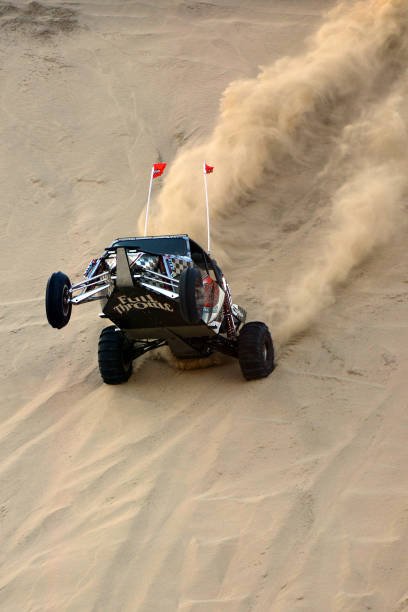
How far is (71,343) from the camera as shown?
42.1 feet

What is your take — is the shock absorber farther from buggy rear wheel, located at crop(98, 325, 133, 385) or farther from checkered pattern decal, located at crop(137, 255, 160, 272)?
checkered pattern decal, located at crop(137, 255, 160, 272)

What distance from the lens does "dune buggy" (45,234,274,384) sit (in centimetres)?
916

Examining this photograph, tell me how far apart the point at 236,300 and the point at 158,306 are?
3840 millimetres

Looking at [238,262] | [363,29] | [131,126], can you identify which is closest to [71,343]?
[238,262]

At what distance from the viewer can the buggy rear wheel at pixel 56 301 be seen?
9172 mm

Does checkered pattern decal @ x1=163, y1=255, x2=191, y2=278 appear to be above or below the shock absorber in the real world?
above

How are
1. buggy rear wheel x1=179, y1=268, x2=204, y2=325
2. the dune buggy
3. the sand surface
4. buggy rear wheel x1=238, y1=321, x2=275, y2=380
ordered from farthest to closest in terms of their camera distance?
buggy rear wheel x1=238, y1=321, x2=275, y2=380
the dune buggy
buggy rear wheel x1=179, y1=268, x2=204, y2=325
the sand surface

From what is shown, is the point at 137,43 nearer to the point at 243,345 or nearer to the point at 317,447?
the point at 243,345

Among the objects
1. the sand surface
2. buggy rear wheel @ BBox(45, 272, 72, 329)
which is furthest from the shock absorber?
buggy rear wheel @ BBox(45, 272, 72, 329)

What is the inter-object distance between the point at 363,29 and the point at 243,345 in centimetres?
1242

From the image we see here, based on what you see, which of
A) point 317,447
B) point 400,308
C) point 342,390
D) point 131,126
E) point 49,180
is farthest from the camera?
point 131,126

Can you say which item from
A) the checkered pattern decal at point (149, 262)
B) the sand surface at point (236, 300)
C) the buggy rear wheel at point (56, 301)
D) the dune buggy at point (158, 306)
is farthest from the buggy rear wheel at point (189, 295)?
the sand surface at point (236, 300)

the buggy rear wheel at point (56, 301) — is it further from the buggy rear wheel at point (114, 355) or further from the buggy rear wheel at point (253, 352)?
the buggy rear wheel at point (253, 352)

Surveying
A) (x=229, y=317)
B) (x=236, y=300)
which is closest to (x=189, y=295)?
(x=229, y=317)
